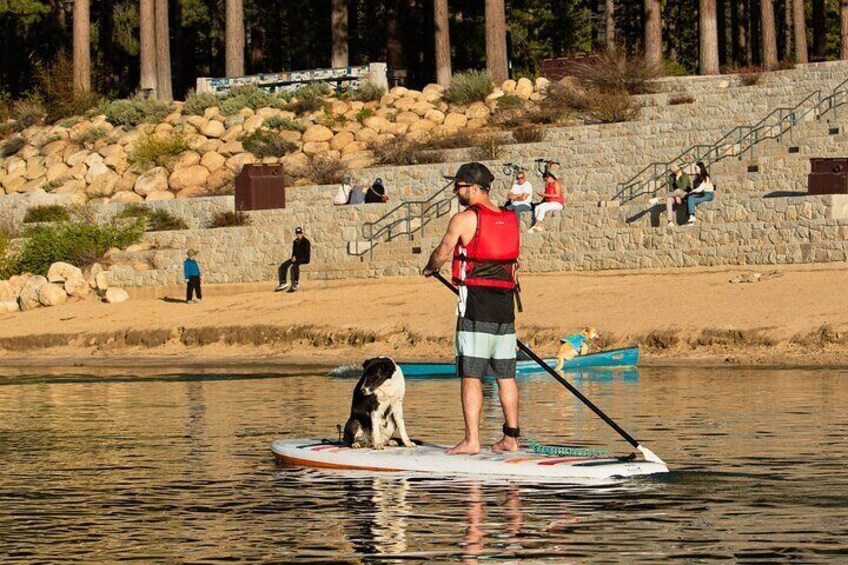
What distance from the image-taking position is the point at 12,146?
57.1 m

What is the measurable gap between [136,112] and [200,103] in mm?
2327

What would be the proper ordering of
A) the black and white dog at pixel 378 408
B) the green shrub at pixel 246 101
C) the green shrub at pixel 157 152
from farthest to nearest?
the green shrub at pixel 246 101
the green shrub at pixel 157 152
the black and white dog at pixel 378 408

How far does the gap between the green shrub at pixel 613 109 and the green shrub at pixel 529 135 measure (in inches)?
60.6

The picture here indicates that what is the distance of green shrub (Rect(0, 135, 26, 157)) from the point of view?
5694 centimetres

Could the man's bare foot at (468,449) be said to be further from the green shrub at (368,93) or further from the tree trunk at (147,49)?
the tree trunk at (147,49)

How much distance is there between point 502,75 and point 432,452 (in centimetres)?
3901

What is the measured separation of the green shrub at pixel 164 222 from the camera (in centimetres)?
4488

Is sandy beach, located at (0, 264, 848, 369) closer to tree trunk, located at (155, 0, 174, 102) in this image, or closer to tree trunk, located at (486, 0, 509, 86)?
tree trunk, located at (486, 0, 509, 86)

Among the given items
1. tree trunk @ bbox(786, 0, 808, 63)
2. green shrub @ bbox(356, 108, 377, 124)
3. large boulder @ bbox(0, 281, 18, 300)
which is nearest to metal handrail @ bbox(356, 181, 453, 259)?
large boulder @ bbox(0, 281, 18, 300)

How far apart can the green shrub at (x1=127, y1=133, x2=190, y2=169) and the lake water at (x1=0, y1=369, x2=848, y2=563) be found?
30324 millimetres

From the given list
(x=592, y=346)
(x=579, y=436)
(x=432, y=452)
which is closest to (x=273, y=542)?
(x=432, y=452)

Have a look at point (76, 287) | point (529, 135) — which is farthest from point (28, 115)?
point (529, 135)

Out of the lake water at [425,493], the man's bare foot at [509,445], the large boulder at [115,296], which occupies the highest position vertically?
the large boulder at [115,296]

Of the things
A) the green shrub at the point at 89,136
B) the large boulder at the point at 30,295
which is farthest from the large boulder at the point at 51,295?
the green shrub at the point at 89,136
